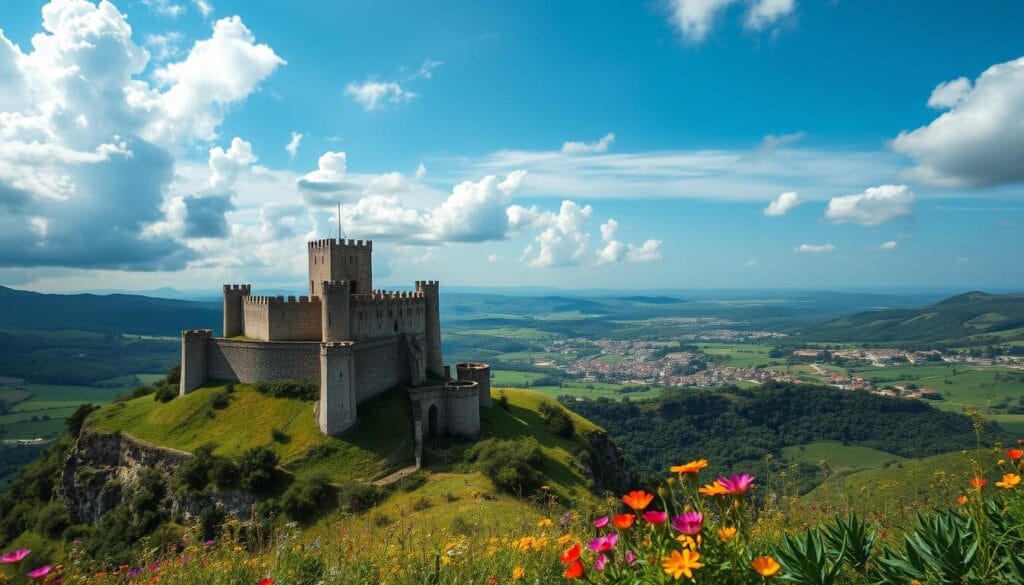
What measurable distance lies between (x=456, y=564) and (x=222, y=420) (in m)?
41.5

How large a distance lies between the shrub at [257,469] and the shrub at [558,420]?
24.5 m

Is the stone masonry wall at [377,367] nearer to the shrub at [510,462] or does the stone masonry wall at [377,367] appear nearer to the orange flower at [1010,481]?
the shrub at [510,462]

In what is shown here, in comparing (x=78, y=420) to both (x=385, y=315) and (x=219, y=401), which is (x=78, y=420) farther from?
(x=385, y=315)

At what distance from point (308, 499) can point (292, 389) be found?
11878 mm

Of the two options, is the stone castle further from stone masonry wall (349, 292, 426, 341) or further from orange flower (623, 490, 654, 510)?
orange flower (623, 490, 654, 510)

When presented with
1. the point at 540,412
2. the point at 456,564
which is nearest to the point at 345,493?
the point at 540,412

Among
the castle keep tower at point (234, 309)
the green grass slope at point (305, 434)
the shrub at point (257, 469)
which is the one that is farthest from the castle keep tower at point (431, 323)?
the shrub at point (257, 469)

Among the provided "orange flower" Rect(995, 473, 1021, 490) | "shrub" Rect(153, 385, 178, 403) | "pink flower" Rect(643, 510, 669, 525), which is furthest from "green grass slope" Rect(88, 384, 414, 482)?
"orange flower" Rect(995, 473, 1021, 490)

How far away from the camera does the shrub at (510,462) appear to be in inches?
1417

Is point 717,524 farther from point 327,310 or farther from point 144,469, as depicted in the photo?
point 144,469

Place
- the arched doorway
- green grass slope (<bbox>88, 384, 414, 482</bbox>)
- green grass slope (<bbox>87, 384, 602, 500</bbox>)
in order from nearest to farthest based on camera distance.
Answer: green grass slope (<bbox>88, 384, 414, 482</bbox>) < green grass slope (<bbox>87, 384, 602, 500</bbox>) < the arched doorway

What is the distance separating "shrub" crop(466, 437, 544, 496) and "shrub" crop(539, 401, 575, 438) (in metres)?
9.03

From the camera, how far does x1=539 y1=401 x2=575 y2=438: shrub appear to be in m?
52.0

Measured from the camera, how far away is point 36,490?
50500 millimetres
